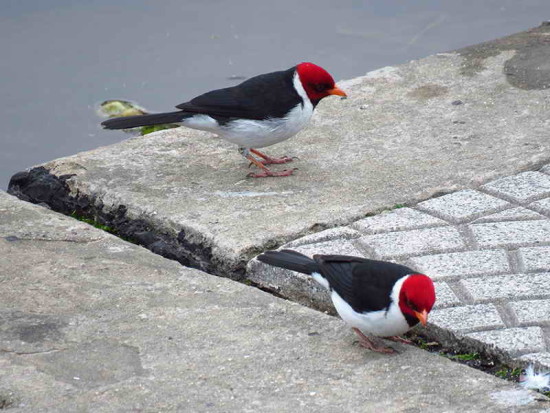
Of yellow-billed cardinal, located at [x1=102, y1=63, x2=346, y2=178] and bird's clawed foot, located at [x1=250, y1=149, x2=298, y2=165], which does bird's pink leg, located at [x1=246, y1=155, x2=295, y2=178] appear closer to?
yellow-billed cardinal, located at [x1=102, y1=63, x2=346, y2=178]

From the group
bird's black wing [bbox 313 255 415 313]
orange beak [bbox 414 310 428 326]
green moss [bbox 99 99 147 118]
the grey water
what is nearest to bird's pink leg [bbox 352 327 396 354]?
bird's black wing [bbox 313 255 415 313]

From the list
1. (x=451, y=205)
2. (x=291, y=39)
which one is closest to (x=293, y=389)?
(x=451, y=205)

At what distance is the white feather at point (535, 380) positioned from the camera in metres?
3.19

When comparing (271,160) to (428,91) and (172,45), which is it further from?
(172,45)

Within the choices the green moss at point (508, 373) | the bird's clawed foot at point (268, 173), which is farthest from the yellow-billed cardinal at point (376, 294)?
the bird's clawed foot at point (268, 173)

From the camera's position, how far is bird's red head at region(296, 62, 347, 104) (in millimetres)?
5047

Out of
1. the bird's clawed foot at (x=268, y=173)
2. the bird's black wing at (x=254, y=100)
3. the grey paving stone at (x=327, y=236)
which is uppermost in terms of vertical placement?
the bird's black wing at (x=254, y=100)

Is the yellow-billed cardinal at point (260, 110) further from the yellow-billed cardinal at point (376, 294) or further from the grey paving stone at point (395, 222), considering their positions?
the yellow-billed cardinal at point (376, 294)

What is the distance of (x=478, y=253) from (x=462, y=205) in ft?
1.56

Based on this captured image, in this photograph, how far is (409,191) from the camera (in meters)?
4.65

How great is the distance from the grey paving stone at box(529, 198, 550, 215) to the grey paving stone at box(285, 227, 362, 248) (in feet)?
2.63

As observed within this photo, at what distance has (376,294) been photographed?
10.9 feet

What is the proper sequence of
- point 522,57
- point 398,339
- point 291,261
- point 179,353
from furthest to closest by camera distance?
1. point 522,57
2. point 291,261
3. point 398,339
4. point 179,353

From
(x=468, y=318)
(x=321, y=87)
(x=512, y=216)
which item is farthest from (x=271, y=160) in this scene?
(x=468, y=318)
